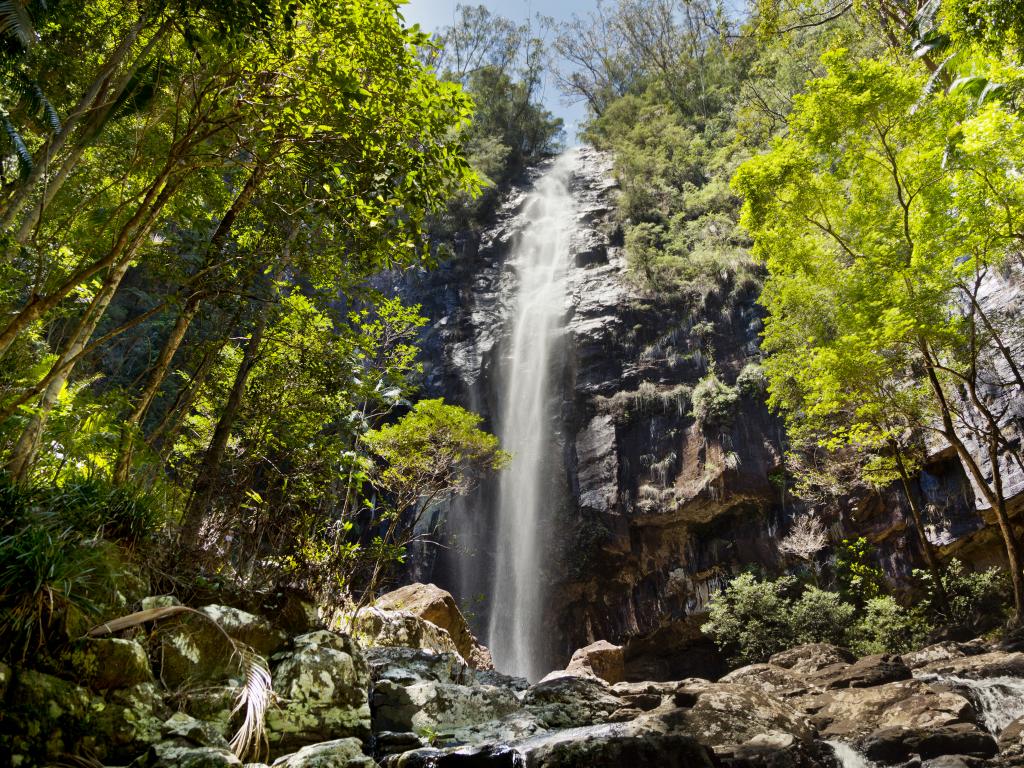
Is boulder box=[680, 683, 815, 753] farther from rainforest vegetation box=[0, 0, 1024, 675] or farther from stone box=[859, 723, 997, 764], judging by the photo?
rainforest vegetation box=[0, 0, 1024, 675]

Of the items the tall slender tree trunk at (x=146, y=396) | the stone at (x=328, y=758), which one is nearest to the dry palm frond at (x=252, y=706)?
the stone at (x=328, y=758)

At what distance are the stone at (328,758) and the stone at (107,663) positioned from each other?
41.1 inches

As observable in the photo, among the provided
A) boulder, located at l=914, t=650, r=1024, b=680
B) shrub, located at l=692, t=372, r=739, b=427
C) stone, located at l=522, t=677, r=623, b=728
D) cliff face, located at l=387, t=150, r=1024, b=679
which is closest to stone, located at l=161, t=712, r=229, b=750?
stone, located at l=522, t=677, r=623, b=728

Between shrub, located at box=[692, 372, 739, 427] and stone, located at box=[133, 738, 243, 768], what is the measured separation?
16.0 meters

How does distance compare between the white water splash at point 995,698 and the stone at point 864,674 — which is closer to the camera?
the white water splash at point 995,698

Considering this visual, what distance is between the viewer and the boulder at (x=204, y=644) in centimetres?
427

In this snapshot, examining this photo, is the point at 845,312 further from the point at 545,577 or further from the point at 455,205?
the point at 455,205

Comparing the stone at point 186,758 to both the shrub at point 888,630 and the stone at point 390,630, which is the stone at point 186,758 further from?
the shrub at point 888,630

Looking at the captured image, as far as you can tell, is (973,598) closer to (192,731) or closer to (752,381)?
(752,381)

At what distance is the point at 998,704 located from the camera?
6.62 m

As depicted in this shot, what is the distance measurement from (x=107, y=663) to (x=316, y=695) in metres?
1.80

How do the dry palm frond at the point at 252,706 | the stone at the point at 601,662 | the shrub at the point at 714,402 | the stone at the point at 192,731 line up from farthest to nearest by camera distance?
the shrub at the point at 714,402
the stone at the point at 601,662
the dry palm frond at the point at 252,706
the stone at the point at 192,731

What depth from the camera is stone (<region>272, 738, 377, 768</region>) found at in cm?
384

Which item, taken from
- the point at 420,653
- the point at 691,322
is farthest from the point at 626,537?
the point at 420,653
